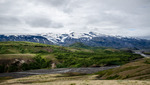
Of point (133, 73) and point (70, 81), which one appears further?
point (133, 73)

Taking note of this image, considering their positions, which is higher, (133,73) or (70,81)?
(70,81)

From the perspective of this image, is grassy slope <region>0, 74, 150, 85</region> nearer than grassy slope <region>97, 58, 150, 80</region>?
Yes

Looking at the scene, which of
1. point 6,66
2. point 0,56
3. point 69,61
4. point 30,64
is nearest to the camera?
point 6,66

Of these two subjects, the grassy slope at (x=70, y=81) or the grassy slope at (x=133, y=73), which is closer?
the grassy slope at (x=70, y=81)

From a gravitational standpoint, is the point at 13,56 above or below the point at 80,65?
above

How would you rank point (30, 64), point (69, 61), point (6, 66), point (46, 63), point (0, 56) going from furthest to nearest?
1. point (69, 61)
2. point (46, 63)
3. point (30, 64)
4. point (0, 56)
5. point (6, 66)

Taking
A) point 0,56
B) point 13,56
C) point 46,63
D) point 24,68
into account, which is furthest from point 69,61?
point 0,56

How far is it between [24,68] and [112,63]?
13040cm

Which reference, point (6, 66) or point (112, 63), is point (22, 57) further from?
point (112, 63)

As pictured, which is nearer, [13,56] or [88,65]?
[13,56]

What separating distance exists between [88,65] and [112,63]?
143 ft

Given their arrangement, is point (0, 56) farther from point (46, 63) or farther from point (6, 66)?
point (46, 63)

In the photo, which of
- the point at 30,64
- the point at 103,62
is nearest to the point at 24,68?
the point at 30,64

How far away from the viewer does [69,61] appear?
18912 cm
